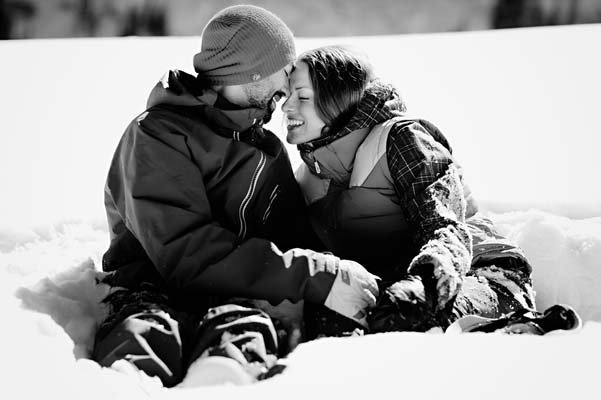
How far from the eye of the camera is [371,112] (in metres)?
2.18

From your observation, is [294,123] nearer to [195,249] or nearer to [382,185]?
[382,185]

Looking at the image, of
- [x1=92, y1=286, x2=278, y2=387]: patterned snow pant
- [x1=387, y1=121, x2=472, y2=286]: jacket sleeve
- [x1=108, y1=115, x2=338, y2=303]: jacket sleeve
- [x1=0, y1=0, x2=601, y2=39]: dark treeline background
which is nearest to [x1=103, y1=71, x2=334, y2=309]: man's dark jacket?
[x1=108, y1=115, x2=338, y2=303]: jacket sleeve

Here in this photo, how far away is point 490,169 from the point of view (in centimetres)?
370

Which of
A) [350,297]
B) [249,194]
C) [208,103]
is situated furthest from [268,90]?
[350,297]

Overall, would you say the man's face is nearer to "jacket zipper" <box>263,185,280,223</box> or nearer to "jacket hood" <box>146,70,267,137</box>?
"jacket hood" <box>146,70,267,137</box>

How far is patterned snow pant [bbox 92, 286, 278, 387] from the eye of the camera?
1.51m

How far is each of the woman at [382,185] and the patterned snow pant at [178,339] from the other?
1.43 feet

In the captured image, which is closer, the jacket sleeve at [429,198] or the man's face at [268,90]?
the jacket sleeve at [429,198]

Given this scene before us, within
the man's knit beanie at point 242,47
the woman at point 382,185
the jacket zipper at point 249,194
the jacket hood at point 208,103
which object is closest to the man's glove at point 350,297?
the woman at point 382,185

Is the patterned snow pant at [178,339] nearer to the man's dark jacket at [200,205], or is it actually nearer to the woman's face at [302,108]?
the man's dark jacket at [200,205]

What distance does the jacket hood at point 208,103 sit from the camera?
2027mm

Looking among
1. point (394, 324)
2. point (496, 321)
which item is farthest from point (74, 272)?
point (496, 321)

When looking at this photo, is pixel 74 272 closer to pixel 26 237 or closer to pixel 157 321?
pixel 157 321

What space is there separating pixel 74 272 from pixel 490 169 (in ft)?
7.48
